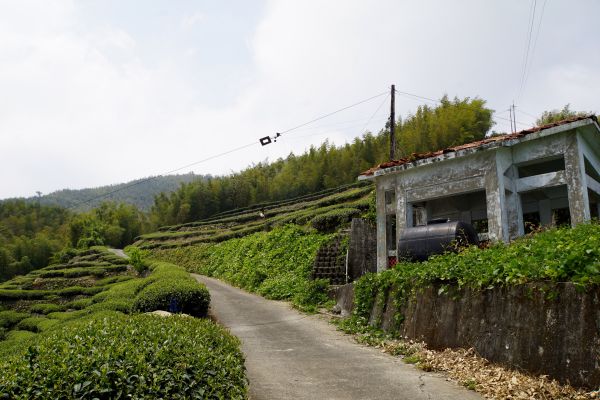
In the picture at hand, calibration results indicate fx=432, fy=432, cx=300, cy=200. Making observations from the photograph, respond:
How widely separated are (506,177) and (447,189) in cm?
136

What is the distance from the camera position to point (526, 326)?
18.4ft

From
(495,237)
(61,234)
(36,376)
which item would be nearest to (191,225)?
(61,234)

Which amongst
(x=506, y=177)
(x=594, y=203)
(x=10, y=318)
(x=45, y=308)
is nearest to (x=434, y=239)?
(x=506, y=177)

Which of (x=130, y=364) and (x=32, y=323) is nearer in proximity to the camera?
(x=130, y=364)

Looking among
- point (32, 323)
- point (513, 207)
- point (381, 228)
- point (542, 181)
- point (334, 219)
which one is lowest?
point (32, 323)

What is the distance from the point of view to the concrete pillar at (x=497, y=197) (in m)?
9.70

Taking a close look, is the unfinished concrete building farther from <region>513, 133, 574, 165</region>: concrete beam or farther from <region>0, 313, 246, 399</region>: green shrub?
<region>0, 313, 246, 399</region>: green shrub

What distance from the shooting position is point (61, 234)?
67438mm

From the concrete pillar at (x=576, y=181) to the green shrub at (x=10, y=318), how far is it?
24.2 metres

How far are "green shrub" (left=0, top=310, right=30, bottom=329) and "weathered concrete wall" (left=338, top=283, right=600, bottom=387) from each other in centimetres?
2165

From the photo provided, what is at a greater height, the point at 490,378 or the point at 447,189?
the point at 447,189

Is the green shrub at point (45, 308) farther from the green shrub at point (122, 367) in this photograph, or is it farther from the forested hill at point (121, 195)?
the forested hill at point (121, 195)

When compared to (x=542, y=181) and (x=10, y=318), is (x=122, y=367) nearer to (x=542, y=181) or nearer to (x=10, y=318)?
(x=542, y=181)

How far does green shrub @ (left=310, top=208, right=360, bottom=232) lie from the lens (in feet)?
75.2
